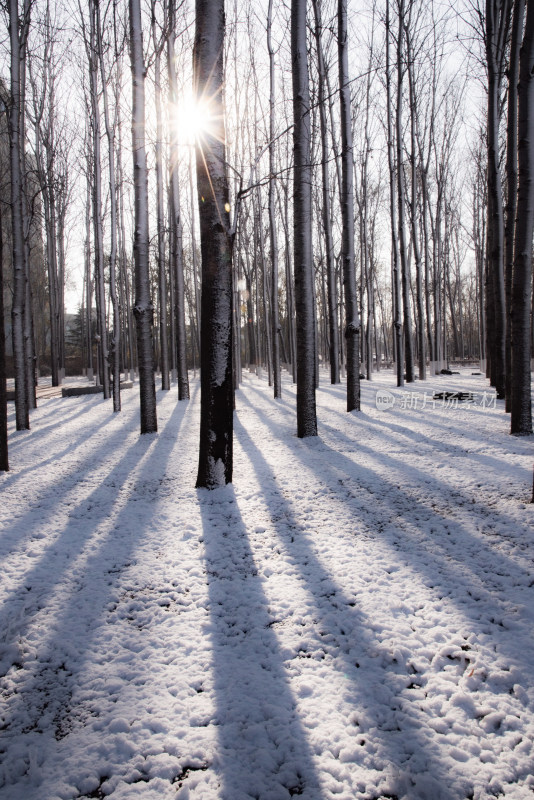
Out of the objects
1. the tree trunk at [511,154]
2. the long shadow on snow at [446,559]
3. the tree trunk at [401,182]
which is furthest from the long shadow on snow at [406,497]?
the tree trunk at [401,182]

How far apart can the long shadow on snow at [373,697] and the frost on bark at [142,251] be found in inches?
171

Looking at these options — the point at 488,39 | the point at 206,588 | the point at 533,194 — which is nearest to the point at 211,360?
the point at 206,588

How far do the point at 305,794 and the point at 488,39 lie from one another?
1066cm

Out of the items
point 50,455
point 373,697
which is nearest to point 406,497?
point 373,697

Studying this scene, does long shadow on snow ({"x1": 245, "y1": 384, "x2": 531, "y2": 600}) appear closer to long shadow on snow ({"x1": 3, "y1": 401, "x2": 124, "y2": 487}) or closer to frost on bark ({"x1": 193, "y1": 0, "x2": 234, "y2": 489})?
frost on bark ({"x1": 193, "y1": 0, "x2": 234, "y2": 489})

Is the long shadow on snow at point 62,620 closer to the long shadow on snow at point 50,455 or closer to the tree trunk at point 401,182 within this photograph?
the long shadow on snow at point 50,455

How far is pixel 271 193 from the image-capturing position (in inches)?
387

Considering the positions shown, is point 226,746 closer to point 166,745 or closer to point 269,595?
point 166,745

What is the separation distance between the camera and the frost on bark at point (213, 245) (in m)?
3.46

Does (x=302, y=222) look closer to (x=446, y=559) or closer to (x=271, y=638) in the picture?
(x=446, y=559)

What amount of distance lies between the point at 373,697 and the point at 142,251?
615 centimetres

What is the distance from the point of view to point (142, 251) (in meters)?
6.22

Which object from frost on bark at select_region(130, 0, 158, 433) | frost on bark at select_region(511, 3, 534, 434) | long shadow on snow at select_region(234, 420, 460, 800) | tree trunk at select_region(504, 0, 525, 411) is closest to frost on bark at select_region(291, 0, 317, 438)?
frost on bark at select_region(130, 0, 158, 433)

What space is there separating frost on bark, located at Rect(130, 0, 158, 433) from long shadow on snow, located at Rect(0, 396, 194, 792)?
2814mm
